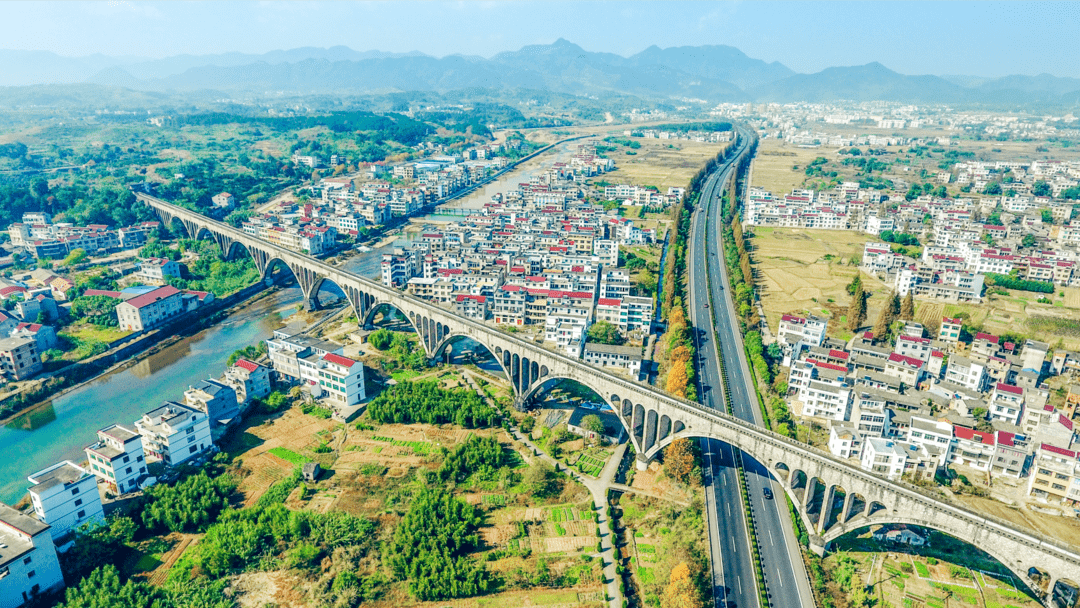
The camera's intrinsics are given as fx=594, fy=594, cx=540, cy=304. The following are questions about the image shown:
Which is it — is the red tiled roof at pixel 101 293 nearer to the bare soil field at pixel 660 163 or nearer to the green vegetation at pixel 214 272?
the green vegetation at pixel 214 272

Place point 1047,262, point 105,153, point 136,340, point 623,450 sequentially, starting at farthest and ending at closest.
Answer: point 105,153 → point 1047,262 → point 136,340 → point 623,450

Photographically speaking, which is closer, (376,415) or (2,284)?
(376,415)

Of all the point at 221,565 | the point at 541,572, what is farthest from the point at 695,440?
the point at 221,565

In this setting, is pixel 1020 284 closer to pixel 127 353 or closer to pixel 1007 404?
pixel 1007 404

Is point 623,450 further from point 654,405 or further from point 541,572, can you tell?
point 541,572

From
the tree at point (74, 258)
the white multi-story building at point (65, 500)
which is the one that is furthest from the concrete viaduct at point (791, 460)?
the tree at point (74, 258)

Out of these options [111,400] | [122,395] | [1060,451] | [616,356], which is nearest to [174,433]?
[111,400]

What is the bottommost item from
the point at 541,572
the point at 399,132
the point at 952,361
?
the point at 541,572
